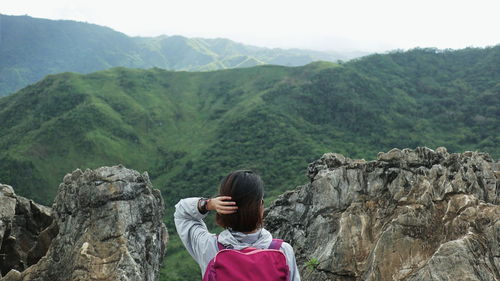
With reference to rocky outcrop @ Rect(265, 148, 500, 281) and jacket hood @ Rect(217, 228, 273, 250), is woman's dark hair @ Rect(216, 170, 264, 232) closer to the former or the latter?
jacket hood @ Rect(217, 228, 273, 250)

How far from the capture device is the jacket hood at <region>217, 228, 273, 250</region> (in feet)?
17.8

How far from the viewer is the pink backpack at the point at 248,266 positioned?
4.99 m

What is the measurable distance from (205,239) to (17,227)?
26871 millimetres

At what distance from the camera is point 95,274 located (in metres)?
18.2

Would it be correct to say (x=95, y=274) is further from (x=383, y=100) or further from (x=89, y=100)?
(x=383, y=100)

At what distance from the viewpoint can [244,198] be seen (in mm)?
5383

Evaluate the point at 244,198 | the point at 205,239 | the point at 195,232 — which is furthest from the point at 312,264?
the point at 244,198

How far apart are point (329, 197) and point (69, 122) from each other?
145035mm

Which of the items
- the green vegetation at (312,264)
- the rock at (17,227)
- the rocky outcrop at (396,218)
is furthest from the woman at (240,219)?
the rock at (17,227)

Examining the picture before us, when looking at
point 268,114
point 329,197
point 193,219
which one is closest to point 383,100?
point 268,114

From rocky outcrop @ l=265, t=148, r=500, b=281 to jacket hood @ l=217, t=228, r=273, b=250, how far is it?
1163cm

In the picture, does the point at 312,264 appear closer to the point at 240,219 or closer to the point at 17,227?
the point at 240,219

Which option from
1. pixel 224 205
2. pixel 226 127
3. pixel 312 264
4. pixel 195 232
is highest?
pixel 224 205

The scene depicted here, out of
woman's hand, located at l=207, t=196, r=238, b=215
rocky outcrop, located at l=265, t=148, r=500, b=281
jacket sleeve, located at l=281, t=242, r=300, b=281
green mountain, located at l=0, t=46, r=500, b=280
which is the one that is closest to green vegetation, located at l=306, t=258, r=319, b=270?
rocky outcrop, located at l=265, t=148, r=500, b=281
